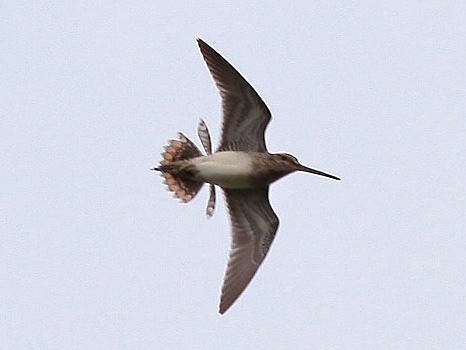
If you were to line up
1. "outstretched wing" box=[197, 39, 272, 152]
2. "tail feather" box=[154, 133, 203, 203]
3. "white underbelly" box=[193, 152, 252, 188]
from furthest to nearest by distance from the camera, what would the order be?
"tail feather" box=[154, 133, 203, 203] < "white underbelly" box=[193, 152, 252, 188] < "outstretched wing" box=[197, 39, 272, 152]

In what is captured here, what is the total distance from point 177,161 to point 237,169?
58 centimetres

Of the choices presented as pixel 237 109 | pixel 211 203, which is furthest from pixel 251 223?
pixel 237 109

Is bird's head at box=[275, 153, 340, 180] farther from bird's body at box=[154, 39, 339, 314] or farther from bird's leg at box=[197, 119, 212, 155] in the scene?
bird's leg at box=[197, 119, 212, 155]

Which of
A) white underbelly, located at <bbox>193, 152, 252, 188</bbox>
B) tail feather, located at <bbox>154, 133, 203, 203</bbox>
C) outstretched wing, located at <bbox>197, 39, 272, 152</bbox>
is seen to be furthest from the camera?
tail feather, located at <bbox>154, 133, 203, 203</bbox>

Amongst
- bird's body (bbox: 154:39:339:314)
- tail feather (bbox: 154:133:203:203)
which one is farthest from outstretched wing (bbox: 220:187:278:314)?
Answer: tail feather (bbox: 154:133:203:203)

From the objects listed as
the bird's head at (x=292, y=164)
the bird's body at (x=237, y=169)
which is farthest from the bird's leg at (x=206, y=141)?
the bird's head at (x=292, y=164)

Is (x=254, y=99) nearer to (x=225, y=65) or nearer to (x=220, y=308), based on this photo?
(x=225, y=65)

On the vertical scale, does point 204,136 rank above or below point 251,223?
above

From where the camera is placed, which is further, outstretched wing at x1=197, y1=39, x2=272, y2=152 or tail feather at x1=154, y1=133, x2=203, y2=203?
tail feather at x1=154, y1=133, x2=203, y2=203

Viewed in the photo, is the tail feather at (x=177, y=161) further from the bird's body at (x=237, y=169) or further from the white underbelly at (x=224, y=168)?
the white underbelly at (x=224, y=168)

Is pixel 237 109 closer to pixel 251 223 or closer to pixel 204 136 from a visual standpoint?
pixel 204 136

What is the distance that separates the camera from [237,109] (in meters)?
13.6

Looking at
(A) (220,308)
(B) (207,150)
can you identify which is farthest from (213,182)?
(A) (220,308)

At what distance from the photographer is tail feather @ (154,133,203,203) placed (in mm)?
13836
